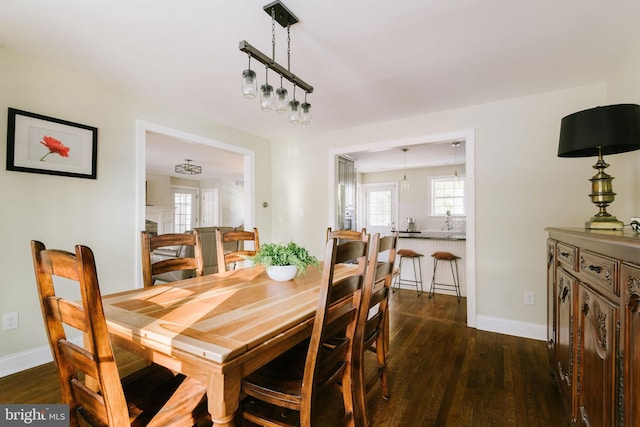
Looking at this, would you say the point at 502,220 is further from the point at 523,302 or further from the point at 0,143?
the point at 0,143

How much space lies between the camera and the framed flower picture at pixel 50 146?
2154 mm

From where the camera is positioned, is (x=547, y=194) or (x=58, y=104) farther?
(x=547, y=194)

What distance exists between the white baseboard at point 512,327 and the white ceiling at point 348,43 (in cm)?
226

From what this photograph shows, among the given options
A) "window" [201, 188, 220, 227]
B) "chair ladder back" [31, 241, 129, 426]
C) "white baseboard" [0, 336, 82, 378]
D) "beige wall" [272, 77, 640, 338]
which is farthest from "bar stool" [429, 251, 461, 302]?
"window" [201, 188, 220, 227]

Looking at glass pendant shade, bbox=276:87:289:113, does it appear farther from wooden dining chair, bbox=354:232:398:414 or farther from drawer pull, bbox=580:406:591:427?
drawer pull, bbox=580:406:591:427

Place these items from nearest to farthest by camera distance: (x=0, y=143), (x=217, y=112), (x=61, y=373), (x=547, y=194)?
(x=61, y=373) < (x=0, y=143) < (x=547, y=194) < (x=217, y=112)

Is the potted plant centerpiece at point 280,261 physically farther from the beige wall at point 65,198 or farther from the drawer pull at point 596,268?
the beige wall at point 65,198

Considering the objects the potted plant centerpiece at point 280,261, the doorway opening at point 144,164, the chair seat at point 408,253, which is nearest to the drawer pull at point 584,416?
the potted plant centerpiece at point 280,261

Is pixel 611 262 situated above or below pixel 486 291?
above

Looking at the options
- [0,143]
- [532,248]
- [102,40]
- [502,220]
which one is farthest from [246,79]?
[532,248]

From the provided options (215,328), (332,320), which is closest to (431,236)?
(332,320)

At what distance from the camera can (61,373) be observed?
102cm

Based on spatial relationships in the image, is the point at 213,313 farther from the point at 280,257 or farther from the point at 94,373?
the point at 280,257

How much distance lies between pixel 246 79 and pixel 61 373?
149cm
